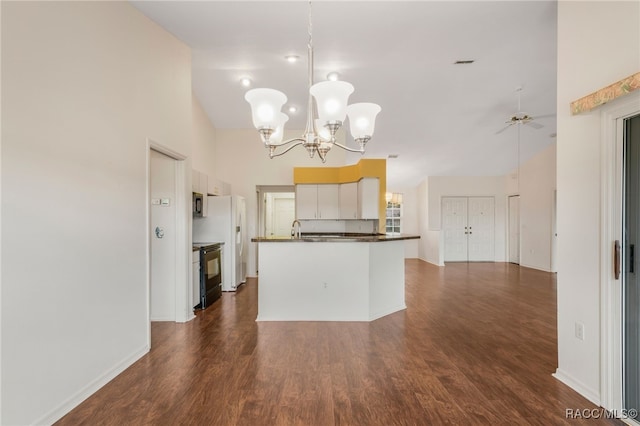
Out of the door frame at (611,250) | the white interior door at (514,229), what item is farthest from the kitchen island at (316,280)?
the white interior door at (514,229)

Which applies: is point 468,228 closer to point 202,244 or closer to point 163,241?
point 202,244

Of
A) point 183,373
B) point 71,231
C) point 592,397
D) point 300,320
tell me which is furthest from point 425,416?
point 71,231

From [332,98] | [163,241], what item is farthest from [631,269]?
[163,241]

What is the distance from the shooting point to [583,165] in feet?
7.23

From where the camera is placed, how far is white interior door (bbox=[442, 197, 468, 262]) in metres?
9.24

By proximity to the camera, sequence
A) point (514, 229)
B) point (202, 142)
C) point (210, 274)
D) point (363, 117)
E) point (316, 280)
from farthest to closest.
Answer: point (514, 229)
point (202, 142)
point (210, 274)
point (316, 280)
point (363, 117)

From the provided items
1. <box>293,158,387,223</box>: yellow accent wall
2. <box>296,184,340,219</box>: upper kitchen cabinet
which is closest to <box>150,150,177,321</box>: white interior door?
<box>293,158,387,223</box>: yellow accent wall

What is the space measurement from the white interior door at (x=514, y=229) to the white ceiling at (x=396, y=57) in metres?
2.48

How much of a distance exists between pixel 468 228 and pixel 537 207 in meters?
1.89

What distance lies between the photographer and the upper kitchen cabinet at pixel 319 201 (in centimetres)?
637

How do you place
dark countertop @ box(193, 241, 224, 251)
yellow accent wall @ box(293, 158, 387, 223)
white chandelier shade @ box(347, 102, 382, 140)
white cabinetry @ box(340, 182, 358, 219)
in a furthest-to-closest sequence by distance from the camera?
1. white cabinetry @ box(340, 182, 358, 219)
2. yellow accent wall @ box(293, 158, 387, 223)
3. dark countertop @ box(193, 241, 224, 251)
4. white chandelier shade @ box(347, 102, 382, 140)

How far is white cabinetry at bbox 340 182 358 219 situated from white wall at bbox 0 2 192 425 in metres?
3.78

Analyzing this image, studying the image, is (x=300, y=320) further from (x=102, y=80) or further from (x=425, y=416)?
(x=102, y=80)

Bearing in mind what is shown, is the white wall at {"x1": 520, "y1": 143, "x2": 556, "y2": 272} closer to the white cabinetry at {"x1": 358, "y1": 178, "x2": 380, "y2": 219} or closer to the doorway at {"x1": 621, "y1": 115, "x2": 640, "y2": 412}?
the white cabinetry at {"x1": 358, "y1": 178, "x2": 380, "y2": 219}
